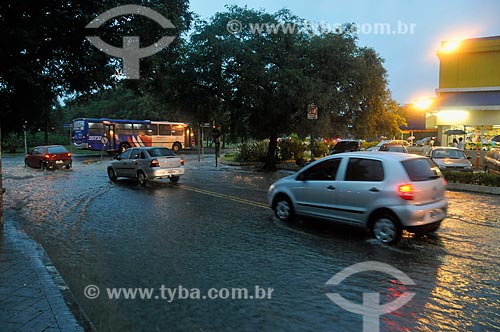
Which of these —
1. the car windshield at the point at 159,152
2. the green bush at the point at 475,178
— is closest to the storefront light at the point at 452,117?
the green bush at the point at 475,178

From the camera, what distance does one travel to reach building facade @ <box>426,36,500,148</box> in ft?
75.6

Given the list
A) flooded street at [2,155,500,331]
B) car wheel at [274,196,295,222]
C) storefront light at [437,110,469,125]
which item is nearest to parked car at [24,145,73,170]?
flooded street at [2,155,500,331]

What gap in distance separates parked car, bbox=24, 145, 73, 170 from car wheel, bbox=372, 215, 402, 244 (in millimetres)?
22033

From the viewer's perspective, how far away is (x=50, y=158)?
24219 millimetres

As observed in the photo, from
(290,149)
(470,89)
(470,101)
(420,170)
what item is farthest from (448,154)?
(420,170)

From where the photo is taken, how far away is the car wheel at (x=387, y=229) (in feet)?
23.1

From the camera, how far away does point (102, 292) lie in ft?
16.6

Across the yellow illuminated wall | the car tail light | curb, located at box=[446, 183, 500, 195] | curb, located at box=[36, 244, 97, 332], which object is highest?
the yellow illuminated wall

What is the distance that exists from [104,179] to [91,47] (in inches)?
371

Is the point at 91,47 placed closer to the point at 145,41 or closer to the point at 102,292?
the point at 145,41

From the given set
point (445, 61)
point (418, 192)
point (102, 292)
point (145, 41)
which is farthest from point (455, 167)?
point (102, 292)

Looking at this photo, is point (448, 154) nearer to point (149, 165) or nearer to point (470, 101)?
point (470, 101)

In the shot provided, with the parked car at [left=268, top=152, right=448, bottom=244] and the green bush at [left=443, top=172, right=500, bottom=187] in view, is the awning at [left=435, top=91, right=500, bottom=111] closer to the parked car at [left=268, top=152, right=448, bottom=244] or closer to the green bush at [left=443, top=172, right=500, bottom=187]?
the green bush at [left=443, top=172, right=500, bottom=187]

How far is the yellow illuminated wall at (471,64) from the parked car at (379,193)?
19.5 m
